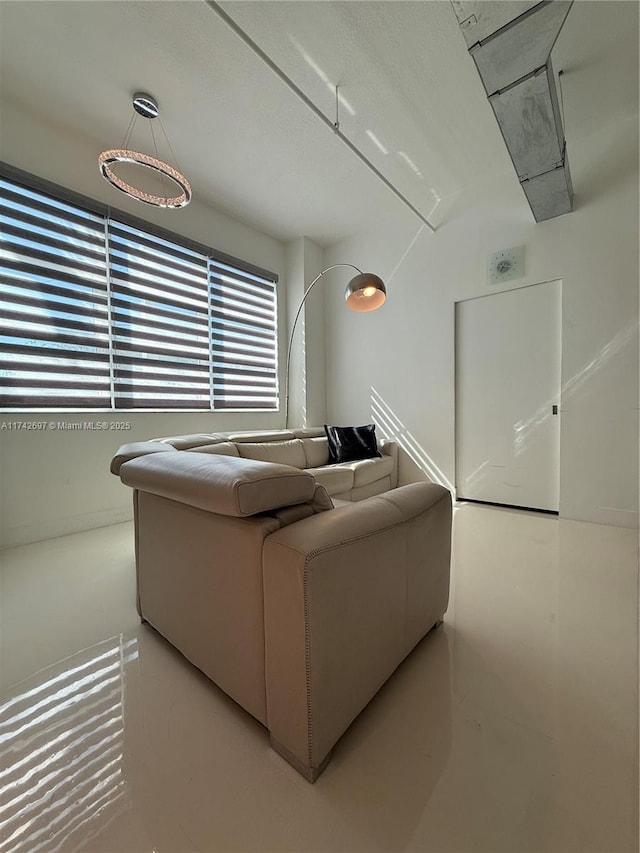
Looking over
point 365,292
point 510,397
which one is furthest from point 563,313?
point 365,292

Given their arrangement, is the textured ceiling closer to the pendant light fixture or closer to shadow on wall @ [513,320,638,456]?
the pendant light fixture

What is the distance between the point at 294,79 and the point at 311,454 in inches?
121

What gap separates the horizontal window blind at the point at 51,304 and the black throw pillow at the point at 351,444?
228cm

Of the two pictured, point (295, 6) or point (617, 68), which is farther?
point (617, 68)

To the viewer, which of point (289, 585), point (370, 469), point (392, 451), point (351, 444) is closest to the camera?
point (289, 585)

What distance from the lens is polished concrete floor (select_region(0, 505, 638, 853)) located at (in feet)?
2.61

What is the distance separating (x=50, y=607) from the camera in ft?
5.83

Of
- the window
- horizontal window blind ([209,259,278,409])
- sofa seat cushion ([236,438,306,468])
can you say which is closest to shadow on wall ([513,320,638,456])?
sofa seat cushion ([236,438,306,468])

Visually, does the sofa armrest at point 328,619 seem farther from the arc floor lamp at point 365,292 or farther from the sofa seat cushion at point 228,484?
the arc floor lamp at point 365,292

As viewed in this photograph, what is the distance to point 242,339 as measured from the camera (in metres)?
4.28

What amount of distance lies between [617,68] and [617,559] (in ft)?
11.0

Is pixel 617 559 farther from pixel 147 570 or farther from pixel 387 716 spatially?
pixel 147 570

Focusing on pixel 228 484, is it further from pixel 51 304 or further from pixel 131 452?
pixel 51 304

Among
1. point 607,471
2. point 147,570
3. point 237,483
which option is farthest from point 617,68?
point 147,570
